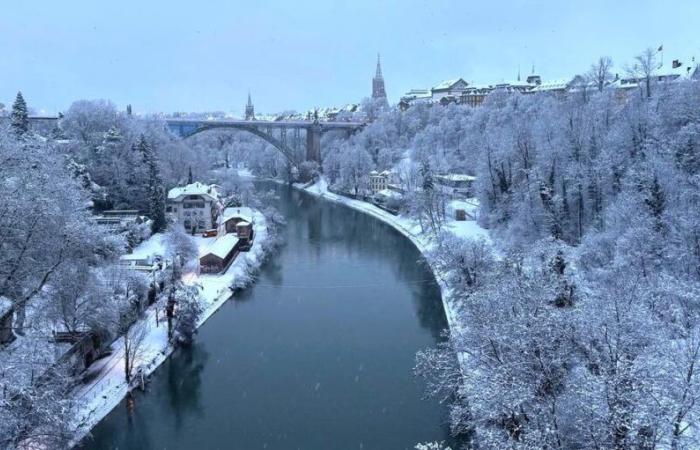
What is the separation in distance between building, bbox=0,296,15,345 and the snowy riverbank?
8.69 meters

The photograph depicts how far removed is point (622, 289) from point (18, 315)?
1083cm

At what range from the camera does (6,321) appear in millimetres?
10945

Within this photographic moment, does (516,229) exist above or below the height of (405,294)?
above

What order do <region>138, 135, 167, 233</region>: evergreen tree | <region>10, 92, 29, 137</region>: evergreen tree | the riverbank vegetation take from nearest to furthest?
1. the riverbank vegetation
2. <region>10, 92, 29, 137</region>: evergreen tree
3. <region>138, 135, 167, 233</region>: evergreen tree

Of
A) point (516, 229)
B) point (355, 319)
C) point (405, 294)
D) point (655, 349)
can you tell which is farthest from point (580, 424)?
point (516, 229)

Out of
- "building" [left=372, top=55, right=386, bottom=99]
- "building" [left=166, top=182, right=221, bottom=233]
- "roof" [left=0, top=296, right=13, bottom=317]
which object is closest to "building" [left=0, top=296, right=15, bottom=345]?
"roof" [left=0, top=296, right=13, bottom=317]

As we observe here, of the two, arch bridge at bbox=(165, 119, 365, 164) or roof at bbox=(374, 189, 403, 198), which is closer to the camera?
roof at bbox=(374, 189, 403, 198)

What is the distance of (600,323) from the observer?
773cm

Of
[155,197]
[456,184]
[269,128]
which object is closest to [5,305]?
[155,197]

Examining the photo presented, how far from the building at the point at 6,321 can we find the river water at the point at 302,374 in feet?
7.78

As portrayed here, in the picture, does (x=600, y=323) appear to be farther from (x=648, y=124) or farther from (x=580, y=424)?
(x=648, y=124)

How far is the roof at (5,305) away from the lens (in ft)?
33.2

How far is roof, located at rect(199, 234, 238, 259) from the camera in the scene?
19812 millimetres

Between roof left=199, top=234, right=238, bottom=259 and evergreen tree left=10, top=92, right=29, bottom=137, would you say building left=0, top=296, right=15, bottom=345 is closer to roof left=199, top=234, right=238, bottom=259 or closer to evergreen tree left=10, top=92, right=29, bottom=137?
roof left=199, top=234, right=238, bottom=259
